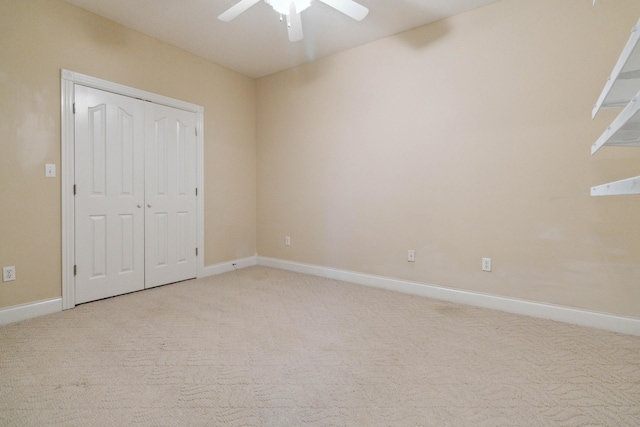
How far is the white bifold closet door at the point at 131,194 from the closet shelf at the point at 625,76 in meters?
3.75

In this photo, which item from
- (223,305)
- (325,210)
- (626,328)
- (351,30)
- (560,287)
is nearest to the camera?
(626,328)

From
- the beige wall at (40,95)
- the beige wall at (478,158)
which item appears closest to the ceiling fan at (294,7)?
the beige wall at (478,158)

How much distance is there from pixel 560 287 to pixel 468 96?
6.10 feet

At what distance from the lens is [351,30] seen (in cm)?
330

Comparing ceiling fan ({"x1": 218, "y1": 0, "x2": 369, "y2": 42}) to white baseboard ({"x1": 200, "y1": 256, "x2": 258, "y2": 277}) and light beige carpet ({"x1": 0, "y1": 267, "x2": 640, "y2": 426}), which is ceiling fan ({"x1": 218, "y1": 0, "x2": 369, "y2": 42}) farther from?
white baseboard ({"x1": 200, "y1": 256, "x2": 258, "y2": 277})

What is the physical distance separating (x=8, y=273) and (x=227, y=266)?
2.20 m

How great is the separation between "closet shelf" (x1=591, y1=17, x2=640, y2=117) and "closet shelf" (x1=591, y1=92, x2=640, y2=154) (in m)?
0.18

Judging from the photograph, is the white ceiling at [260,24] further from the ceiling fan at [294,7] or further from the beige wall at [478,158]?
the ceiling fan at [294,7]

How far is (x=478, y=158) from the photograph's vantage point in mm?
2959

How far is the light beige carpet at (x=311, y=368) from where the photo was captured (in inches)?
58.5

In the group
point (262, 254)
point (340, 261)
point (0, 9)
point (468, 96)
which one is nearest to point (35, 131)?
point (0, 9)

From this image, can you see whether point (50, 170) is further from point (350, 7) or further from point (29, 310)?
point (350, 7)

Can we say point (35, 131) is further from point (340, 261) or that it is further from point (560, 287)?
point (560, 287)

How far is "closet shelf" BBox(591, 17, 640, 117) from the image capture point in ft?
3.58
